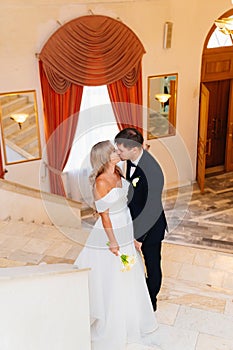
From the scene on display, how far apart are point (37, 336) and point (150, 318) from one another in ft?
3.64

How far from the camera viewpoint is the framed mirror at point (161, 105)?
24.1 feet

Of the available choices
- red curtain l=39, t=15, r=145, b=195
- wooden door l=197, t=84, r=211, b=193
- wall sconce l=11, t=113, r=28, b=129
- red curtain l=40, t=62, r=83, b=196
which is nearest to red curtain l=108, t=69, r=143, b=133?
red curtain l=39, t=15, r=145, b=195

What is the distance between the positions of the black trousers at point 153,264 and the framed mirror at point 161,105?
15.1ft

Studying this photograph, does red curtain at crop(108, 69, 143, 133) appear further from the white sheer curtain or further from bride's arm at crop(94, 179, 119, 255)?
bride's arm at crop(94, 179, 119, 255)

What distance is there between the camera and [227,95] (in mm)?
8492

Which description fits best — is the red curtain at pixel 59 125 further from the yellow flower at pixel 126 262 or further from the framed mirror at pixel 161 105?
the yellow flower at pixel 126 262

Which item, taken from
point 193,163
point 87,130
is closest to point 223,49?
point 193,163

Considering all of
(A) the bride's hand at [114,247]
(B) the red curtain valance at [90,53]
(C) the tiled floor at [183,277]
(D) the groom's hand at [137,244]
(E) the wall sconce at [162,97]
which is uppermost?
(B) the red curtain valance at [90,53]

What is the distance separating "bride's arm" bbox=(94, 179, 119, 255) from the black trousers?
29cm

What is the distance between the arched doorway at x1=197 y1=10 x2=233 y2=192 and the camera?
25.4 feet

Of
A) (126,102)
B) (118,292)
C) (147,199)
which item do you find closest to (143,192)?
(147,199)

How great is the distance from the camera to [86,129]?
271 inches

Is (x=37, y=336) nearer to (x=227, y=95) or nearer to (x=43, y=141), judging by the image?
(x=43, y=141)

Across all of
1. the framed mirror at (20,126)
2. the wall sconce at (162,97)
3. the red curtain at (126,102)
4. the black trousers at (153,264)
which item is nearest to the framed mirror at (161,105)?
the wall sconce at (162,97)
